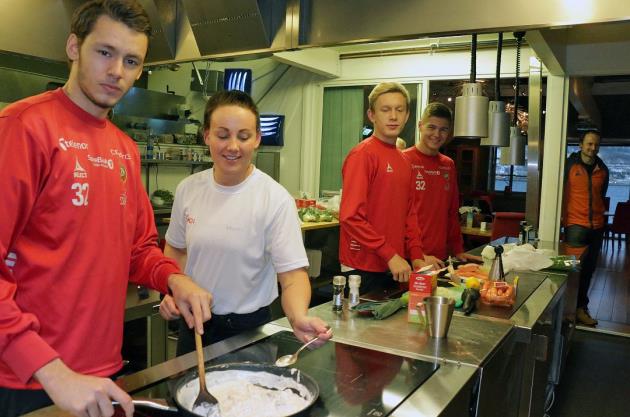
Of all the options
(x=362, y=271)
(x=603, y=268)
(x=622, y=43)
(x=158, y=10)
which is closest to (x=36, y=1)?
(x=158, y=10)

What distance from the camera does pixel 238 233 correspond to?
5.72ft

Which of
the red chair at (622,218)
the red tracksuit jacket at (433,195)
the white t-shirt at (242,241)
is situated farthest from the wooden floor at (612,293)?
the white t-shirt at (242,241)

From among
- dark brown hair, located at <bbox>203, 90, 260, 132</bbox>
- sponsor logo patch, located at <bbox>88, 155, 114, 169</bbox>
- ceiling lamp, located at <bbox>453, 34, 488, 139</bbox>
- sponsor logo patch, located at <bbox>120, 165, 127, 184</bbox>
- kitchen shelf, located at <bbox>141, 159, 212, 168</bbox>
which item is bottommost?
sponsor logo patch, located at <bbox>120, 165, 127, 184</bbox>

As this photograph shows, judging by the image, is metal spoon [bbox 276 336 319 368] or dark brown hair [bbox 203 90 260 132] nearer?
metal spoon [bbox 276 336 319 368]

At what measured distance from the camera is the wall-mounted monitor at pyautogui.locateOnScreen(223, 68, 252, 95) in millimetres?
6618

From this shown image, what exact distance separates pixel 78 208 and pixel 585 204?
4.68 meters

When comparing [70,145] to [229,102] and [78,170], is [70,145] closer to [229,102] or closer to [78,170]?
[78,170]

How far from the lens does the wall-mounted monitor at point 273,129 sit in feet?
22.9

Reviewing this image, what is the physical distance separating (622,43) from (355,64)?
297 centimetres

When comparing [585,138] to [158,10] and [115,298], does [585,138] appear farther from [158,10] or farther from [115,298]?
[115,298]

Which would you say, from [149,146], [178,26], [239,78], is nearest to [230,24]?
[178,26]

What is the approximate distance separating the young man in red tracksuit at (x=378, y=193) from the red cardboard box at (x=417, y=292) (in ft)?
2.40

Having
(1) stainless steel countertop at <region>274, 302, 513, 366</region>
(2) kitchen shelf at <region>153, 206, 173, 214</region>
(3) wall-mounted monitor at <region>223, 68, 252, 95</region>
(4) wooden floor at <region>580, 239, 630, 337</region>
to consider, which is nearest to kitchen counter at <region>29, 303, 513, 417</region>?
(1) stainless steel countertop at <region>274, 302, 513, 366</region>

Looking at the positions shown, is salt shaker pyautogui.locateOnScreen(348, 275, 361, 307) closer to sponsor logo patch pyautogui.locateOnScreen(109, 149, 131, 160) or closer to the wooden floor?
sponsor logo patch pyautogui.locateOnScreen(109, 149, 131, 160)
